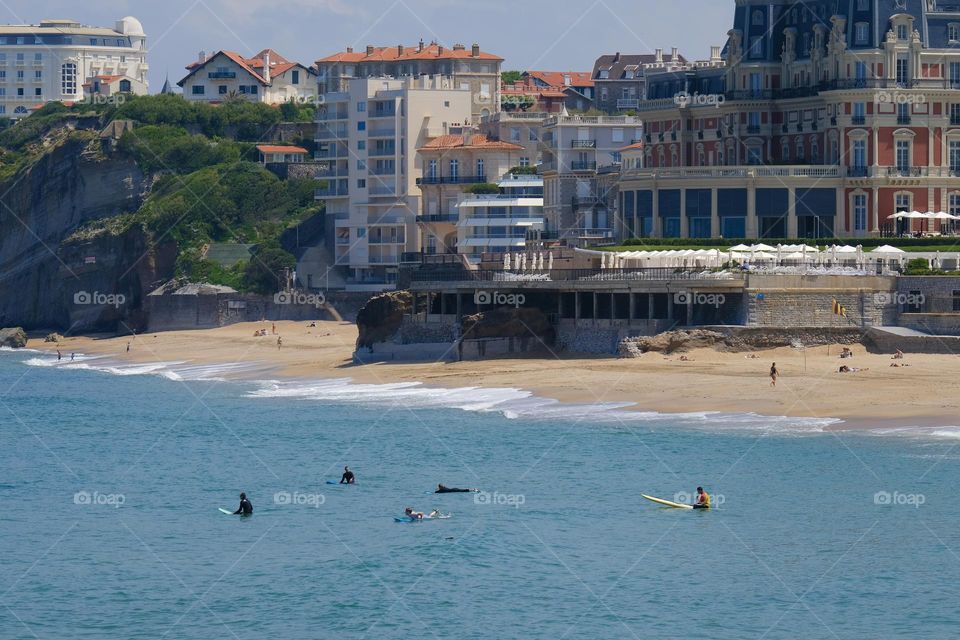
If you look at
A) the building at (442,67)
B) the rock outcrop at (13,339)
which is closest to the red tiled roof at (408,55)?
the building at (442,67)

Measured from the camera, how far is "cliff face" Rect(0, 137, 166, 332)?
485 feet

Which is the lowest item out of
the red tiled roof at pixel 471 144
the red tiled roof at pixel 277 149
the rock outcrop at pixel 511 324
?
the rock outcrop at pixel 511 324

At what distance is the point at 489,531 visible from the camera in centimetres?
5738

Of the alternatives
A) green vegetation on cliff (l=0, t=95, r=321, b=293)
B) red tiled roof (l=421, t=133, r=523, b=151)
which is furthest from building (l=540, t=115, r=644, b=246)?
green vegetation on cliff (l=0, t=95, r=321, b=293)

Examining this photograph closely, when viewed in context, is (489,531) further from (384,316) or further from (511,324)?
(384,316)

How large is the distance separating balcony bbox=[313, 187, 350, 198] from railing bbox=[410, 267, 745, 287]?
37.3 m

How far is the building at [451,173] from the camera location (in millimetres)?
137500

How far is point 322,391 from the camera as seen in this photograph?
311 feet

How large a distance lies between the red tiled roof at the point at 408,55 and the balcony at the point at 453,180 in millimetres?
26166

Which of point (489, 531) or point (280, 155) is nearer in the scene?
point (489, 531)

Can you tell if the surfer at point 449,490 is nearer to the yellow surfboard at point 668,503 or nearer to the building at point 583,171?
the yellow surfboard at point 668,503

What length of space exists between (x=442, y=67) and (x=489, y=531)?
109m

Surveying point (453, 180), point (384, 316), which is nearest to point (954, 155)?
point (384, 316)

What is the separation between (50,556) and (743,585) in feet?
66.4
